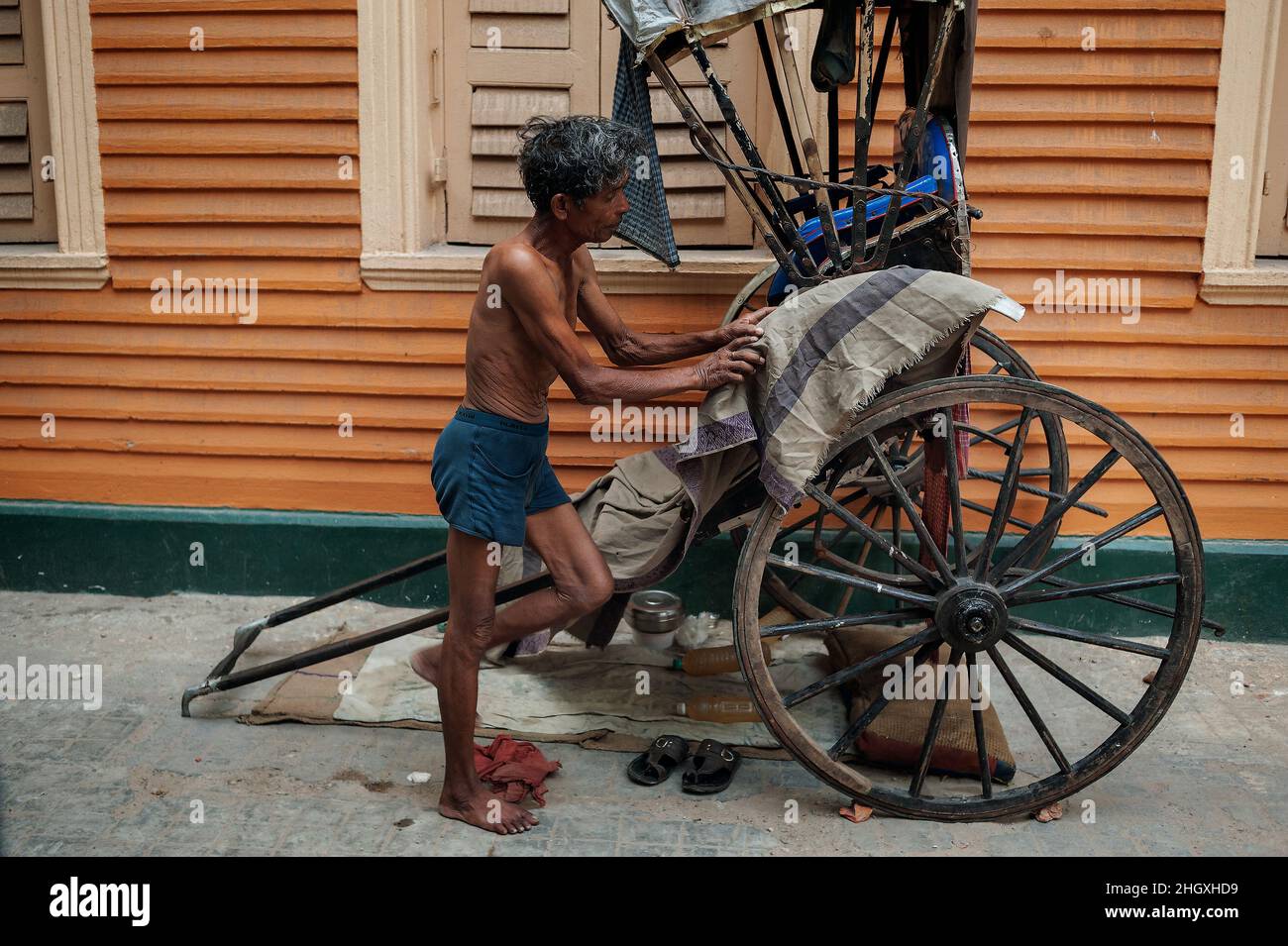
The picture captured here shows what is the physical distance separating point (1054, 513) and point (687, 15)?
5.90 feet

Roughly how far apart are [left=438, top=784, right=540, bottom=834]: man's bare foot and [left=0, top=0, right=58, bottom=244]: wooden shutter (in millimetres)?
3242

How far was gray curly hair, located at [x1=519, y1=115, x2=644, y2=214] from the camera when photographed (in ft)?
11.7

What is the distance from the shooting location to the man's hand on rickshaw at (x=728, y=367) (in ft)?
11.8

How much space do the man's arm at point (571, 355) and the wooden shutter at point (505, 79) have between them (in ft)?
5.74

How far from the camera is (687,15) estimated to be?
370 centimetres

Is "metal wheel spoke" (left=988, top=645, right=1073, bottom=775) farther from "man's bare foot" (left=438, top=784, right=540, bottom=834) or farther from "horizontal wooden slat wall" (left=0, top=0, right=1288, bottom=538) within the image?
"horizontal wooden slat wall" (left=0, top=0, right=1288, bottom=538)

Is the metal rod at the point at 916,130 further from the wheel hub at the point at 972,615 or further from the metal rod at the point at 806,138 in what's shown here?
the wheel hub at the point at 972,615

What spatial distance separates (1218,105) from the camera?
4887mm

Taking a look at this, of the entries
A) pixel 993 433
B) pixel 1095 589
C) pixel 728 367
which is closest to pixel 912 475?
pixel 993 433

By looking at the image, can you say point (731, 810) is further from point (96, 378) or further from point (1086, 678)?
point (96, 378)

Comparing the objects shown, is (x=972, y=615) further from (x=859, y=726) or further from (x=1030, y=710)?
(x=859, y=726)

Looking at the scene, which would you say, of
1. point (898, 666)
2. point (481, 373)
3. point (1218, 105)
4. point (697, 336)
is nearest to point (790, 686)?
point (898, 666)

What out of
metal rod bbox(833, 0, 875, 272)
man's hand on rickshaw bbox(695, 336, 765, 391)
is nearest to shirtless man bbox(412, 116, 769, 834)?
man's hand on rickshaw bbox(695, 336, 765, 391)

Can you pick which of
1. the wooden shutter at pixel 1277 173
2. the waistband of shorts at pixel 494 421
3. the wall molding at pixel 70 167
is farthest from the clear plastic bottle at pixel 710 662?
the wall molding at pixel 70 167
